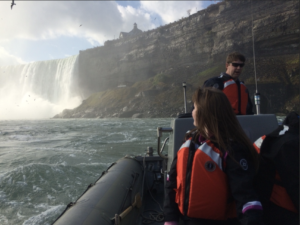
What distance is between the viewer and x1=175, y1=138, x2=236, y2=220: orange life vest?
140 cm

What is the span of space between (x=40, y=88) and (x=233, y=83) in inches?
3368

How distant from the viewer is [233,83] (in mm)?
2500

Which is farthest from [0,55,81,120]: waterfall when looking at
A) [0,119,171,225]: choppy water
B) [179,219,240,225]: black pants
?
[179,219,240,225]: black pants

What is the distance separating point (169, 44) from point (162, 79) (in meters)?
14.0

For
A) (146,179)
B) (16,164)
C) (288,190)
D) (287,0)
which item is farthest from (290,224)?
(287,0)

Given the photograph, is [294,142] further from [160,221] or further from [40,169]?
[40,169]

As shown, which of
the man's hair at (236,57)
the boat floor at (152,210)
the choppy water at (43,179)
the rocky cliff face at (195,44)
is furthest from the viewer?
the rocky cliff face at (195,44)

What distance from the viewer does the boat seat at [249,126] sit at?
2293mm

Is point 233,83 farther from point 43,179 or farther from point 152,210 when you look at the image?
point 43,179

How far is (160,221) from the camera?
3330 millimetres

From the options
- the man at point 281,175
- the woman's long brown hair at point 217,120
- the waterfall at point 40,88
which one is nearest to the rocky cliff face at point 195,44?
the waterfall at point 40,88

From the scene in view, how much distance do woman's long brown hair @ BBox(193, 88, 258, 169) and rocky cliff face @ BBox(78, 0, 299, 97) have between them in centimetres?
5373

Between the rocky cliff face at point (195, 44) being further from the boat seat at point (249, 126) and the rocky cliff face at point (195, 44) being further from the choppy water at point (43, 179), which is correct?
the boat seat at point (249, 126)

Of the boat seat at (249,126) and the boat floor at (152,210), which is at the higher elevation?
the boat seat at (249,126)
